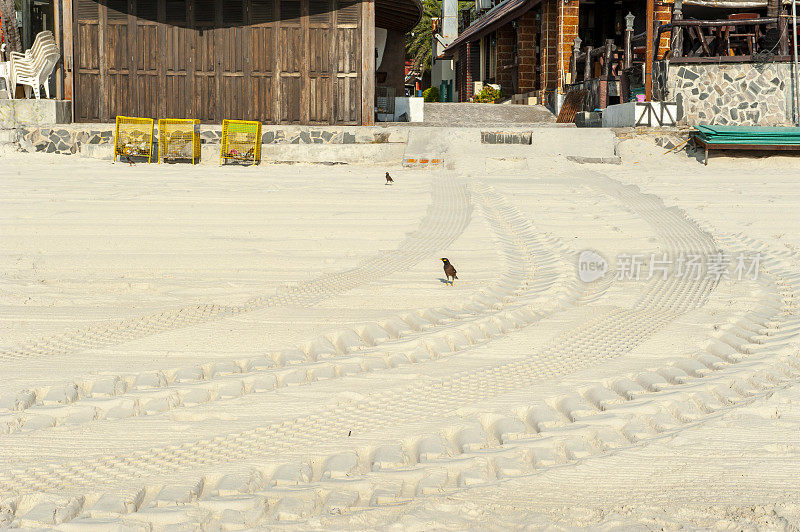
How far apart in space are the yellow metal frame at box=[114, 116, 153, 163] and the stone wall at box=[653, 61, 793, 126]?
8686 mm

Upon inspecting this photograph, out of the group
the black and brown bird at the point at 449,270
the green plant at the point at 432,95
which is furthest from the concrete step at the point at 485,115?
the green plant at the point at 432,95

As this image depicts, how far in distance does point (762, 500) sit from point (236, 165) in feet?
38.1

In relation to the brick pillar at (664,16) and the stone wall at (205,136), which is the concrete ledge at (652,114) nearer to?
the stone wall at (205,136)

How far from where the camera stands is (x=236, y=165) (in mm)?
13438

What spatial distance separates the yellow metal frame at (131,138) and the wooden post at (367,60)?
3.63 metres

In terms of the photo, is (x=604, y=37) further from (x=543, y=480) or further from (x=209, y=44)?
(x=543, y=480)

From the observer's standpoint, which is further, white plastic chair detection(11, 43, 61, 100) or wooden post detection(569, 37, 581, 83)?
wooden post detection(569, 37, 581, 83)

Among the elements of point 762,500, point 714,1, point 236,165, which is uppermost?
point 714,1

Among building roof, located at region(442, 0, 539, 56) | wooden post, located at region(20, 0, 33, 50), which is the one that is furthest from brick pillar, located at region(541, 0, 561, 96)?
wooden post, located at region(20, 0, 33, 50)

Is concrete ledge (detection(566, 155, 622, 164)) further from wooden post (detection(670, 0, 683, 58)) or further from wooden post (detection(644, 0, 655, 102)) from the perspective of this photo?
wooden post (detection(670, 0, 683, 58))

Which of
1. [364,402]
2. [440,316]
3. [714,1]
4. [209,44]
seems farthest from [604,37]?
[364,402]

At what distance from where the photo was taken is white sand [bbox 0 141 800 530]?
271 cm

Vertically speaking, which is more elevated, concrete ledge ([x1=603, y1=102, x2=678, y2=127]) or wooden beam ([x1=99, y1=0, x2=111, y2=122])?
wooden beam ([x1=99, y1=0, x2=111, y2=122])

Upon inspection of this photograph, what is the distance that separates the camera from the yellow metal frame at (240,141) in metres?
13.5
